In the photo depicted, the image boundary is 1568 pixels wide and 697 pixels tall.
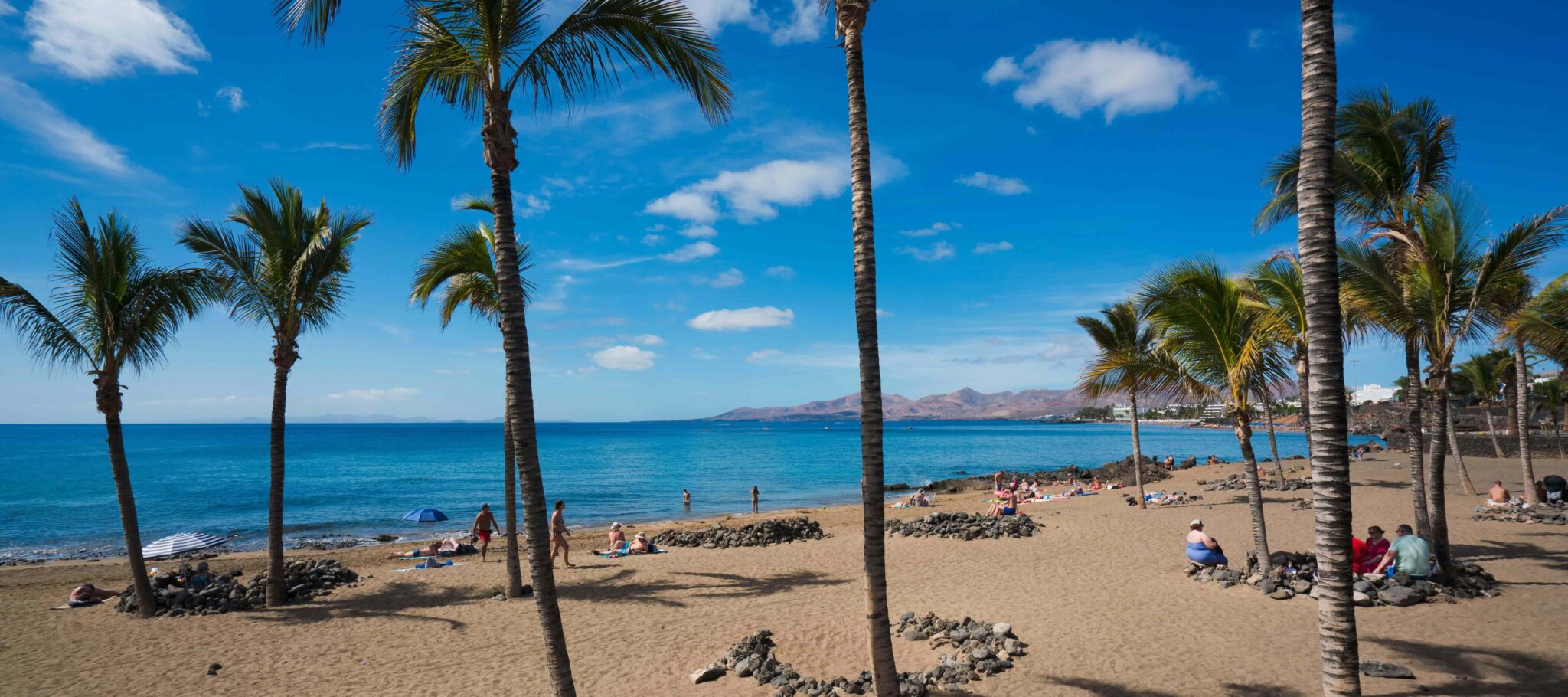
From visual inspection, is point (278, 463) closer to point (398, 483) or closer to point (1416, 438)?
point (1416, 438)

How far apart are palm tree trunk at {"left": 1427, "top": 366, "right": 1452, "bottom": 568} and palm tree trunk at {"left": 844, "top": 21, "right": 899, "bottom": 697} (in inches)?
388

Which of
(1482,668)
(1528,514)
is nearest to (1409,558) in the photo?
(1482,668)

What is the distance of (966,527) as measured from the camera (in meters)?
17.7

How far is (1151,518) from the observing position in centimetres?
1956

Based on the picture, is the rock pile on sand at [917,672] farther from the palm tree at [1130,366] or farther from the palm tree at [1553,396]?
the palm tree at [1553,396]

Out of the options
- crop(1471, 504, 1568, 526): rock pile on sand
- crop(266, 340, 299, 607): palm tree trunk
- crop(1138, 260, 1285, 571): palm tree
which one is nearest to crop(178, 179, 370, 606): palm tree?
crop(266, 340, 299, 607): palm tree trunk

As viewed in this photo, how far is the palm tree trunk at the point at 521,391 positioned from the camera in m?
5.16

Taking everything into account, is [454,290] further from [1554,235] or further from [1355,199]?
[1554,235]

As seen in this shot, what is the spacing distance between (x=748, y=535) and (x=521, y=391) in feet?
48.1

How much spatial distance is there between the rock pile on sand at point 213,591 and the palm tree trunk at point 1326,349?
15.4m

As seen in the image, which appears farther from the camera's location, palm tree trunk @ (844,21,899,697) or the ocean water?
the ocean water

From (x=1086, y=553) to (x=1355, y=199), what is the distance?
839 cm

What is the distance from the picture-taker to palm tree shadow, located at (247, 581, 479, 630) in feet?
38.1

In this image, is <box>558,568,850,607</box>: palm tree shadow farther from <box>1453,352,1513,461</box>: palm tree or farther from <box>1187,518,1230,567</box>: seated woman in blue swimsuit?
<box>1453,352,1513,461</box>: palm tree
